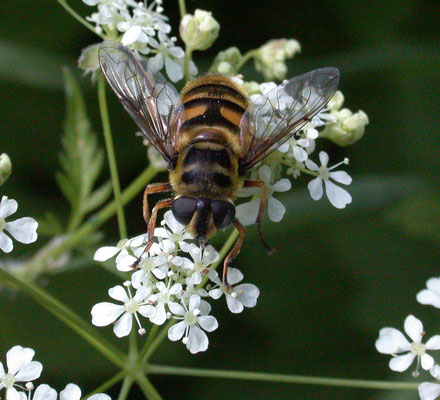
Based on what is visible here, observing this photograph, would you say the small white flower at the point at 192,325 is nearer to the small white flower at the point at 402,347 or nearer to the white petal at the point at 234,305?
the white petal at the point at 234,305

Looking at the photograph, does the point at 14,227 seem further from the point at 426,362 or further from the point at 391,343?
the point at 426,362

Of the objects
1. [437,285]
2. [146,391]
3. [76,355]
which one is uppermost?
[437,285]

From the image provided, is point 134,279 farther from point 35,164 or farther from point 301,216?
point 35,164

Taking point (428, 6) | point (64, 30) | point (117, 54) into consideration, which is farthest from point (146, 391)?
point (428, 6)

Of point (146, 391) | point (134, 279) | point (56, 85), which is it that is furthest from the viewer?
point (56, 85)

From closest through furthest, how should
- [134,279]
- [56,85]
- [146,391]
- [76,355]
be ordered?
[134,279] < [146,391] < [76,355] < [56,85]

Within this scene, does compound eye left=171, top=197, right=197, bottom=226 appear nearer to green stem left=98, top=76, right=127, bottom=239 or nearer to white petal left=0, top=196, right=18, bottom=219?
green stem left=98, top=76, right=127, bottom=239

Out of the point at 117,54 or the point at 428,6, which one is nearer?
the point at 117,54
